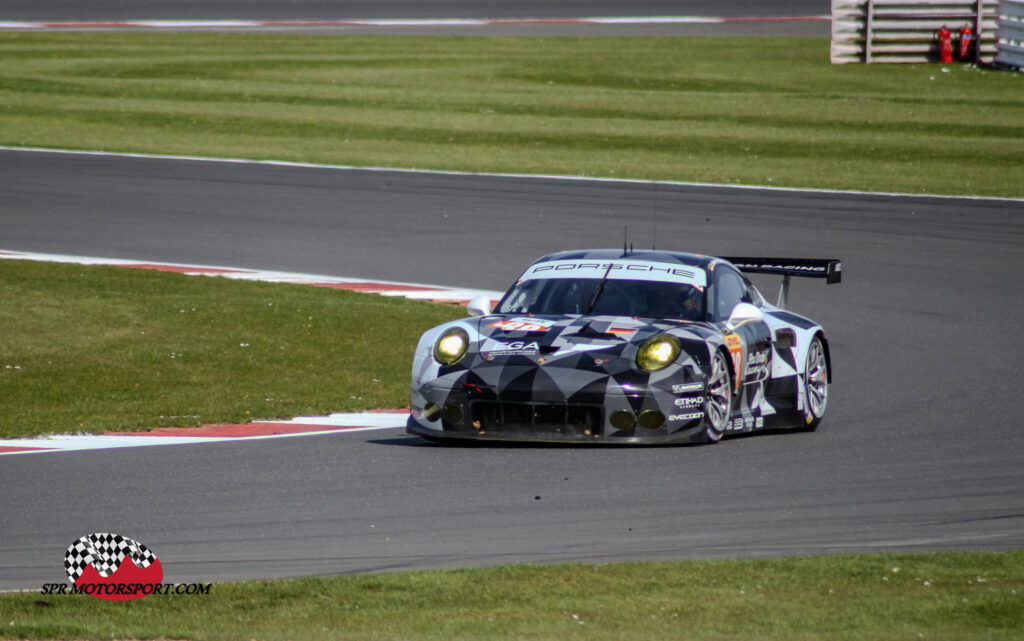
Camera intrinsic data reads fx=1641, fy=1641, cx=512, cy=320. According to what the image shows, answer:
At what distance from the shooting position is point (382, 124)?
27.7m

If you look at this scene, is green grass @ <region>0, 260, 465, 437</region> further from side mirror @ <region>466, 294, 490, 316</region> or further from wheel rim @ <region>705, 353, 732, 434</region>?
wheel rim @ <region>705, 353, 732, 434</region>

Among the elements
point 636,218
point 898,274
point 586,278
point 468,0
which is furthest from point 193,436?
point 468,0

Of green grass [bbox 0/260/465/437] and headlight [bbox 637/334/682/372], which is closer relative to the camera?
headlight [bbox 637/334/682/372]

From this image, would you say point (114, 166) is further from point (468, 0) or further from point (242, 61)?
point (468, 0)

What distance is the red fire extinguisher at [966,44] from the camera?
3364 centimetres

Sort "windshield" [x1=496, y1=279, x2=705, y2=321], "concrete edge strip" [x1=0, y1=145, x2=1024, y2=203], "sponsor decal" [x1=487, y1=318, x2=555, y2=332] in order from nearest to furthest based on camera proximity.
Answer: "sponsor decal" [x1=487, y1=318, x2=555, y2=332] → "windshield" [x1=496, y1=279, x2=705, y2=321] → "concrete edge strip" [x1=0, y1=145, x2=1024, y2=203]

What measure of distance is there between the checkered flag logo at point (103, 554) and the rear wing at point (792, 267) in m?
Answer: 5.43

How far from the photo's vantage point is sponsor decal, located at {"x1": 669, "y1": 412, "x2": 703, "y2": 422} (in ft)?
29.6

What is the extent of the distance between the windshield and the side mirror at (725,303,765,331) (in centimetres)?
20

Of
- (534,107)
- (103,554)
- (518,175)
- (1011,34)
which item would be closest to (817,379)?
(103,554)

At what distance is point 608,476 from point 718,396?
3.98 ft

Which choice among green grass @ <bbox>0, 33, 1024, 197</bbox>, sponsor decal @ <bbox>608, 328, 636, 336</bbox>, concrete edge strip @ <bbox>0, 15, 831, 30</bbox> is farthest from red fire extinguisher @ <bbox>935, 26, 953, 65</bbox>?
sponsor decal @ <bbox>608, 328, 636, 336</bbox>

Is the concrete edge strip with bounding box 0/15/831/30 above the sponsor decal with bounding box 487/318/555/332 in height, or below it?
above

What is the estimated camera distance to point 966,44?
33875 millimetres
